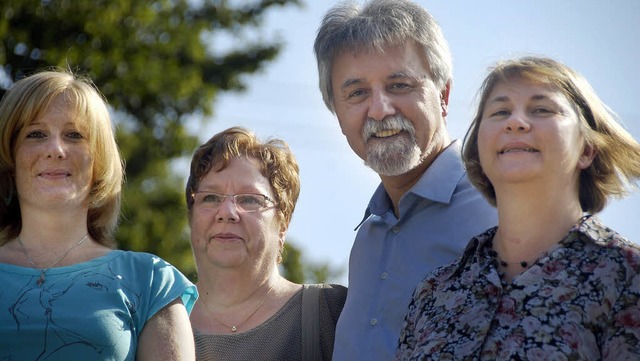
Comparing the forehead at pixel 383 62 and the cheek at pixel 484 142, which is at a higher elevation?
the forehead at pixel 383 62

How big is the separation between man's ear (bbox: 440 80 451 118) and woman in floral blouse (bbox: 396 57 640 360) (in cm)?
98

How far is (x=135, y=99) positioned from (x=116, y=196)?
11195 millimetres

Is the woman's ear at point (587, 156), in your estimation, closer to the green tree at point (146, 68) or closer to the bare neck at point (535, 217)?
the bare neck at point (535, 217)

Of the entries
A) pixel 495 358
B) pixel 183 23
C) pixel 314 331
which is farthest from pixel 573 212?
pixel 183 23

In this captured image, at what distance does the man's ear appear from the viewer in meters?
4.53

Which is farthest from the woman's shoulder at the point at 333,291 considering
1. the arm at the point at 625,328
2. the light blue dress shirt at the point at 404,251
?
the arm at the point at 625,328

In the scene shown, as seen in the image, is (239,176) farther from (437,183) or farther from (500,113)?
(500,113)

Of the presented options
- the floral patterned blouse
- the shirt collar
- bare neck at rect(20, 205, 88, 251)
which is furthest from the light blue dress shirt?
bare neck at rect(20, 205, 88, 251)

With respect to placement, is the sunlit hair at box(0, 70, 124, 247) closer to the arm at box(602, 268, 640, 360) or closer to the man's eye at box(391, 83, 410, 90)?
the man's eye at box(391, 83, 410, 90)

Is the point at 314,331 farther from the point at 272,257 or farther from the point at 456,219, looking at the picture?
the point at 456,219

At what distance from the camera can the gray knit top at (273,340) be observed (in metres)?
4.26

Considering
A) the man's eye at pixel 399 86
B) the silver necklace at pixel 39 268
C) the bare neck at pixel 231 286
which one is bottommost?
the bare neck at pixel 231 286

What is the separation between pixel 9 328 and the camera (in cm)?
355

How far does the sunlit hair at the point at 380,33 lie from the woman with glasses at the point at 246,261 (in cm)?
44
